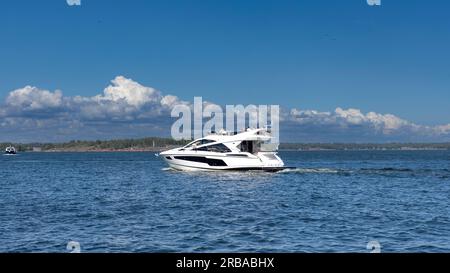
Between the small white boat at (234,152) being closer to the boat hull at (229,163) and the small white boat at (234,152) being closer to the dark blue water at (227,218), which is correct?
the boat hull at (229,163)


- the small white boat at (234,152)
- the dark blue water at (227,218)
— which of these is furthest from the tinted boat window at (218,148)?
the dark blue water at (227,218)

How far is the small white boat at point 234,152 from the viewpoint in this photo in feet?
233

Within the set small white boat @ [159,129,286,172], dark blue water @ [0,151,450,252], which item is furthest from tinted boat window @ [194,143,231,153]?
dark blue water @ [0,151,450,252]

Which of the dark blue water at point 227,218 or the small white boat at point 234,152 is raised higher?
the small white boat at point 234,152

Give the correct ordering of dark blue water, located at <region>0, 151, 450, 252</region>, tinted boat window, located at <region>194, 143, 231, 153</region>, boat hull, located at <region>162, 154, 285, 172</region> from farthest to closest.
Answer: tinted boat window, located at <region>194, 143, 231, 153</region> < boat hull, located at <region>162, 154, 285, 172</region> < dark blue water, located at <region>0, 151, 450, 252</region>

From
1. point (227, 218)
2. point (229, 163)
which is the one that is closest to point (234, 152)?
point (229, 163)

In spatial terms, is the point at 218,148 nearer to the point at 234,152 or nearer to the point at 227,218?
the point at 234,152

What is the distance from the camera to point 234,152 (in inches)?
2815

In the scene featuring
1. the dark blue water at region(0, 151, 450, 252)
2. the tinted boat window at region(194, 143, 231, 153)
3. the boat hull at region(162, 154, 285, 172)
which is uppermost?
the tinted boat window at region(194, 143, 231, 153)

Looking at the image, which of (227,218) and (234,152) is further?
(234,152)

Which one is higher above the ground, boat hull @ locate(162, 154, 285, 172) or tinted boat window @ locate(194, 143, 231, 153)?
tinted boat window @ locate(194, 143, 231, 153)

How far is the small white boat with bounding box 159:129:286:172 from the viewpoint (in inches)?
2793

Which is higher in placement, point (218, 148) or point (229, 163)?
point (218, 148)

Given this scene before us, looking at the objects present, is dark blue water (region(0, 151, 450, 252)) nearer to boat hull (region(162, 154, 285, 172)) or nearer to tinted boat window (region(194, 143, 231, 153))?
boat hull (region(162, 154, 285, 172))
